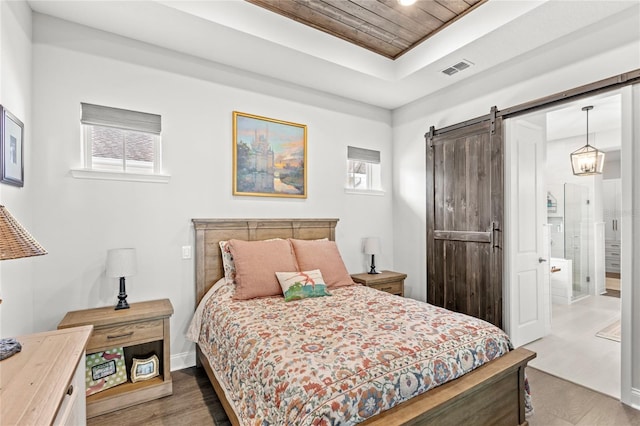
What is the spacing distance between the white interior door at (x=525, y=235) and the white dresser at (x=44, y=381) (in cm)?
336

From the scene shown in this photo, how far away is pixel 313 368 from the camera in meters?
1.41

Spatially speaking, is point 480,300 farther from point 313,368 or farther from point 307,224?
point 313,368

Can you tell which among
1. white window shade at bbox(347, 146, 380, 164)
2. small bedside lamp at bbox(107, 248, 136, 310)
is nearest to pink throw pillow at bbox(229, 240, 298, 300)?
small bedside lamp at bbox(107, 248, 136, 310)

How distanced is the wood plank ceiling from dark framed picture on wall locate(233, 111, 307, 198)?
3.34 ft

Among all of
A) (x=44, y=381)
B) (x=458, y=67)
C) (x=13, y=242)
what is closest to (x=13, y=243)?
(x=13, y=242)

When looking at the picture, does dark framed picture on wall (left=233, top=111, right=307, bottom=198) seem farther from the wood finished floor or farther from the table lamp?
the table lamp

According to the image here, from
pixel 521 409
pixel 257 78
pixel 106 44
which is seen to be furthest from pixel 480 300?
pixel 106 44

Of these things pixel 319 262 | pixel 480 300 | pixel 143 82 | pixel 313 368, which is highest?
pixel 143 82

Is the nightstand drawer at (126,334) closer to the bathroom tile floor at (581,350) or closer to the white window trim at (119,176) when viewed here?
the white window trim at (119,176)

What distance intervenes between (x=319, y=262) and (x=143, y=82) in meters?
2.25

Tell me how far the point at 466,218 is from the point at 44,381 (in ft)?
11.4

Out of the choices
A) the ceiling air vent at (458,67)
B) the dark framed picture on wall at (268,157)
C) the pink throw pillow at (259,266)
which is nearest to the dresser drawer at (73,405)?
the pink throw pillow at (259,266)

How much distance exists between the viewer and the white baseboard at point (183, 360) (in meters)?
2.85

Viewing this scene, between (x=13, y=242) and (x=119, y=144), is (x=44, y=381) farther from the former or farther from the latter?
(x=119, y=144)
